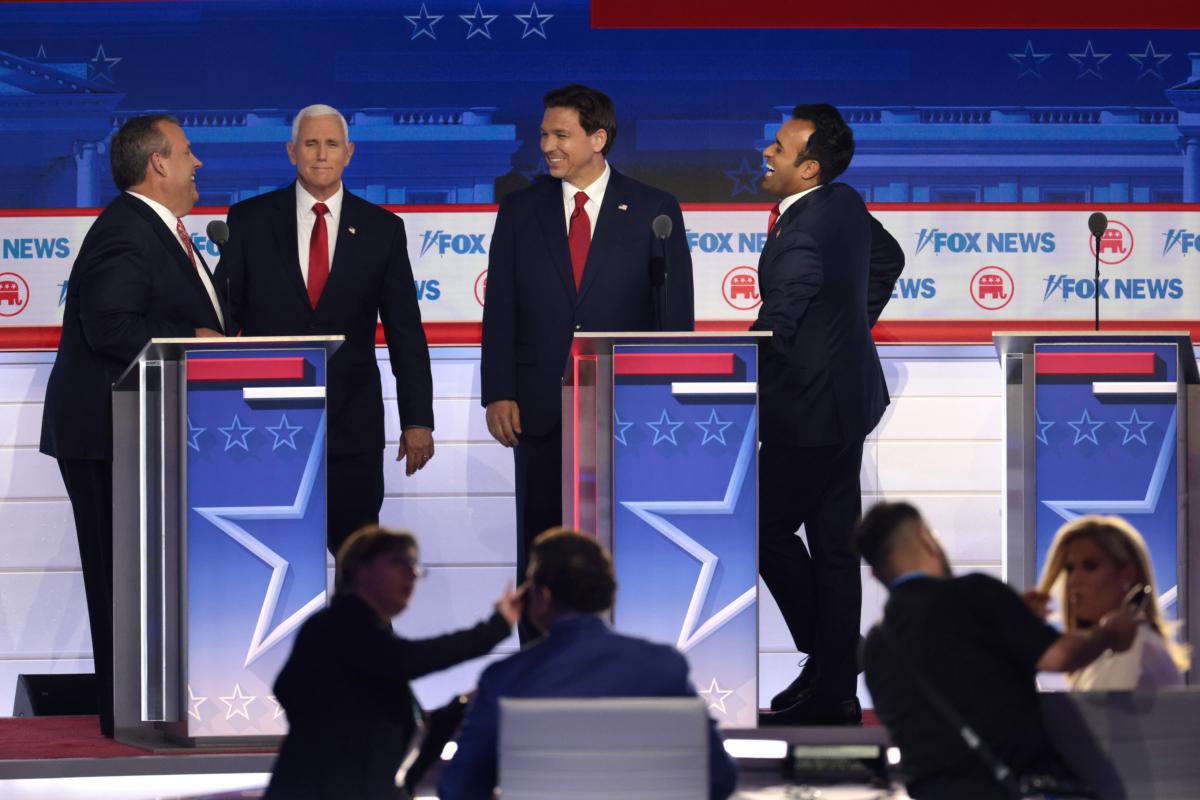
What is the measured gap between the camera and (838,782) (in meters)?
4.07

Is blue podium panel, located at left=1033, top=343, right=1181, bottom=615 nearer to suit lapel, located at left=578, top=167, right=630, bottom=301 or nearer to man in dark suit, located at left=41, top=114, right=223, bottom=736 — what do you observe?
suit lapel, located at left=578, top=167, right=630, bottom=301

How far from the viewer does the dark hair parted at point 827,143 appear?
16.0 ft

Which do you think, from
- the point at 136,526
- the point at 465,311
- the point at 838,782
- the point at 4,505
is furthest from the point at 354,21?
the point at 838,782

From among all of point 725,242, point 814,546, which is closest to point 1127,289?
point 725,242

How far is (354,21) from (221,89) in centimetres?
52

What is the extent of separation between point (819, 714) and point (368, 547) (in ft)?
5.69

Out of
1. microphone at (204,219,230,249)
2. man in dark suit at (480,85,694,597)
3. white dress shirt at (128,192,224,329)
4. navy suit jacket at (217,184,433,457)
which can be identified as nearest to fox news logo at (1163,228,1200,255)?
man in dark suit at (480,85,694,597)

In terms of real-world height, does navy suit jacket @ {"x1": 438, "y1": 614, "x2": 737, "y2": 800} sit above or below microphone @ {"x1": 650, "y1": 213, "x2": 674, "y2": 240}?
below

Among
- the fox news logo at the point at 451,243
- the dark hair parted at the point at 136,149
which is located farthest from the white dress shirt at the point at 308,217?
the fox news logo at the point at 451,243

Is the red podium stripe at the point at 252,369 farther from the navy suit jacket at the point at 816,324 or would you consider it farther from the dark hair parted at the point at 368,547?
the navy suit jacket at the point at 816,324

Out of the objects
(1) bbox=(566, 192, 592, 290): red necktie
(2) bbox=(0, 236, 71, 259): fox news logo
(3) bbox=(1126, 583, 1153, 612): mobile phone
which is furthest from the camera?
(2) bbox=(0, 236, 71, 259): fox news logo

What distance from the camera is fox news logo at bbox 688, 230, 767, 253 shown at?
6.28 metres

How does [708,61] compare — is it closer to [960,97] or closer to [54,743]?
[960,97]

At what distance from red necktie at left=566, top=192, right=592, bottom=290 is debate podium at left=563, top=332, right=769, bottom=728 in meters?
0.72
